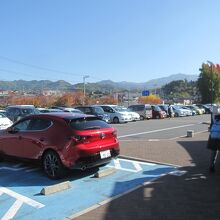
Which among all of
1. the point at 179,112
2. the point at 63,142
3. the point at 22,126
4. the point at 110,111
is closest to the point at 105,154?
the point at 63,142

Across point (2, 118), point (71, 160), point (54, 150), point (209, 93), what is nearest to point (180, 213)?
point (71, 160)

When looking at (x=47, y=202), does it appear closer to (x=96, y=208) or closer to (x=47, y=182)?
(x=96, y=208)

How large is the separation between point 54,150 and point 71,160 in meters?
0.56

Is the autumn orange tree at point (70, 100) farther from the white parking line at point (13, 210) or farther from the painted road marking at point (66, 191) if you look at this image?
the white parking line at point (13, 210)

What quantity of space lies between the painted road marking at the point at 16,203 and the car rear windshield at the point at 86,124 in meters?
2.07

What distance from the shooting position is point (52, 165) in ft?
29.0

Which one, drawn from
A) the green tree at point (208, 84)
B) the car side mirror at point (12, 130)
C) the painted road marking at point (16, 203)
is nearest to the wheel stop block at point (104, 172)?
the painted road marking at point (16, 203)

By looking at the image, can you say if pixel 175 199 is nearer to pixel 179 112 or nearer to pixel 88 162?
pixel 88 162

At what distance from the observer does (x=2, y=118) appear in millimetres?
18109

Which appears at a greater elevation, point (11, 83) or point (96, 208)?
point (11, 83)

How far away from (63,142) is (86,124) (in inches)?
31.0

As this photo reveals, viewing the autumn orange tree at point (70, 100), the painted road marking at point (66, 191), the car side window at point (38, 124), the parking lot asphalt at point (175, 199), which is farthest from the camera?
the autumn orange tree at point (70, 100)

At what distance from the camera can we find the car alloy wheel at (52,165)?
8648 millimetres

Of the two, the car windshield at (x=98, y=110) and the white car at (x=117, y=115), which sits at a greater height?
the car windshield at (x=98, y=110)
